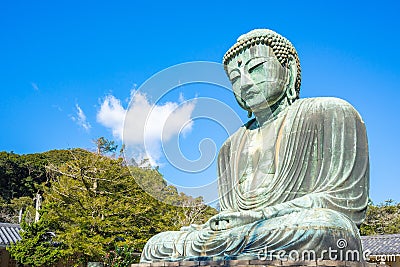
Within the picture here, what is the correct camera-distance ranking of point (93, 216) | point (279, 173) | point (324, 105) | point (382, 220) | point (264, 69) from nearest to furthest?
point (279, 173)
point (324, 105)
point (264, 69)
point (93, 216)
point (382, 220)

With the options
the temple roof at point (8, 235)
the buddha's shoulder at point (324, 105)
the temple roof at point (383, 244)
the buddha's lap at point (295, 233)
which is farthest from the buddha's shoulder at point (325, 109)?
the temple roof at point (8, 235)

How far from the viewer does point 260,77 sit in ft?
21.8

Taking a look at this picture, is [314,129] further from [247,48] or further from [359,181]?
[247,48]

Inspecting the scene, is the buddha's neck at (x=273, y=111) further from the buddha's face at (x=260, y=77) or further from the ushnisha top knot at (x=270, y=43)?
the ushnisha top knot at (x=270, y=43)

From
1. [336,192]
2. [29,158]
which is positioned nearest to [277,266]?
[336,192]

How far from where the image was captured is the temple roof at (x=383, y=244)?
1618 centimetres

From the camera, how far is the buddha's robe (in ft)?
15.5

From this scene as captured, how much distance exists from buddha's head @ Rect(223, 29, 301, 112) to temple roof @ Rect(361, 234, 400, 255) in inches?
453

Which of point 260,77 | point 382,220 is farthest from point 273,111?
point 382,220

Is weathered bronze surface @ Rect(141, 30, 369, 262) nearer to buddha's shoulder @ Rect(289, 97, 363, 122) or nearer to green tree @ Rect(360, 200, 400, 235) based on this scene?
buddha's shoulder @ Rect(289, 97, 363, 122)

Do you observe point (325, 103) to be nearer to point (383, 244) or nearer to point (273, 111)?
point (273, 111)

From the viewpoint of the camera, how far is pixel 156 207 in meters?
18.2

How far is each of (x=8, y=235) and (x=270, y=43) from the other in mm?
15268

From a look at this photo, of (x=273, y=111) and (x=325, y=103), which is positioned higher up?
(x=273, y=111)
